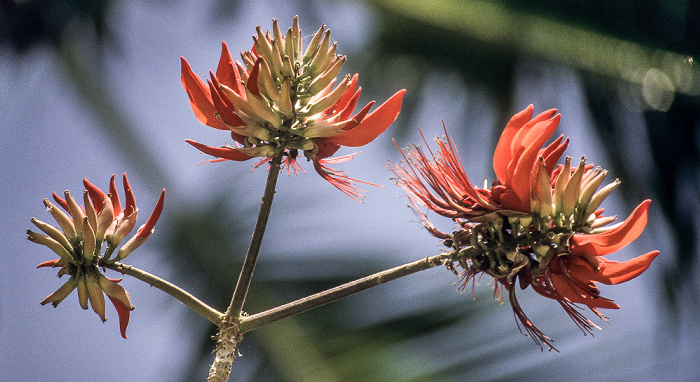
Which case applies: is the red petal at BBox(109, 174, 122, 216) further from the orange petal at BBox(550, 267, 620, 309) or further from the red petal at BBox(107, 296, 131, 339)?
the orange petal at BBox(550, 267, 620, 309)

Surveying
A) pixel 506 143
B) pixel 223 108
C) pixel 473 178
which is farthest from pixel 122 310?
pixel 473 178

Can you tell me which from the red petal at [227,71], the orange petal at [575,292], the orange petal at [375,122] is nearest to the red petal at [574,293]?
the orange petal at [575,292]

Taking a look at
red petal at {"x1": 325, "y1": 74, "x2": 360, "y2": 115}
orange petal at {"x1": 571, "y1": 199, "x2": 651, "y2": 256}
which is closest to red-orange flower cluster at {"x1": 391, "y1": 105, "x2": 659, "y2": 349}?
orange petal at {"x1": 571, "y1": 199, "x2": 651, "y2": 256}

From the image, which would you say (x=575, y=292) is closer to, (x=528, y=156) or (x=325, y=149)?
(x=528, y=156)

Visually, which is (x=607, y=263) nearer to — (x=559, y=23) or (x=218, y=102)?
(x=218, y=102)

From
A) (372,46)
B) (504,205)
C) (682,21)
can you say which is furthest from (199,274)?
(682,21)
